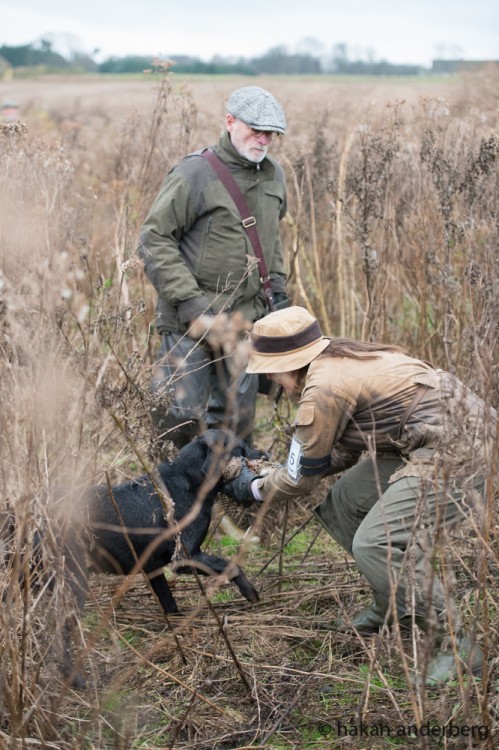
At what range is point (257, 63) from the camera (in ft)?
193

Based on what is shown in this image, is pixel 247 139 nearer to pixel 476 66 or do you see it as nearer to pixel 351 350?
pixel 351 350

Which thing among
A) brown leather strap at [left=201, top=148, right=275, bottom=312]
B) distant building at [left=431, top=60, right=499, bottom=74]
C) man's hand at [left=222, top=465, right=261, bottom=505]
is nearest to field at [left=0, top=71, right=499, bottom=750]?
man's hand at [left=222, top=465, right=261, bottom=505]

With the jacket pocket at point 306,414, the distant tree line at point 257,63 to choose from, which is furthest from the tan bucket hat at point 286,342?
the distant tree line at point 257,63

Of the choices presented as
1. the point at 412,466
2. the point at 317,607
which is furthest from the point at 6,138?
the point at 317,607

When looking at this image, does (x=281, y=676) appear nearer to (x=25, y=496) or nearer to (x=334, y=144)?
(x=25, y=496)

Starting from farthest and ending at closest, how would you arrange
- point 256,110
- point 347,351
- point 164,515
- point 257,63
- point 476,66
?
point 257,63, point 476,66, point 256,110, point 164,515, point 347,351

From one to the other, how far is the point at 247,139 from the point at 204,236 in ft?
1.89

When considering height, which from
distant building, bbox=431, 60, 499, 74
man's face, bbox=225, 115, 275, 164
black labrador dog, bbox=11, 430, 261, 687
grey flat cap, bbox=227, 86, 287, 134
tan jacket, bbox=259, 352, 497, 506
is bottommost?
black labrador dog, bbox=11, 430, 261, 687

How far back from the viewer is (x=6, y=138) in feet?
A: 12.6

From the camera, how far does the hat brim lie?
129 inches

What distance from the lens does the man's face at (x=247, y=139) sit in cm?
448

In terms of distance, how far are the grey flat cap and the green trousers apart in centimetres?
191

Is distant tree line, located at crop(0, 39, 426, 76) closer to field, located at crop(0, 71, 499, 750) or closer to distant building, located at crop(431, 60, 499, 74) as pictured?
distant building, located at crop(431, 60, 499, 74)

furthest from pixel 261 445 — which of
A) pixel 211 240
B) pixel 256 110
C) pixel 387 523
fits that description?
pixel 387 523
